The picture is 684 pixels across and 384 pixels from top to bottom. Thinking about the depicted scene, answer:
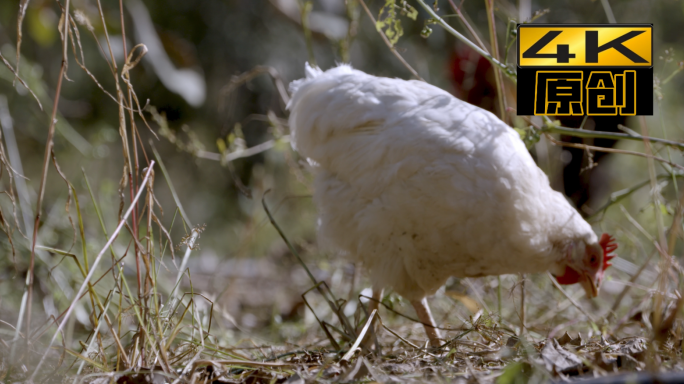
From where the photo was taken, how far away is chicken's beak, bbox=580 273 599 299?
7.20ft

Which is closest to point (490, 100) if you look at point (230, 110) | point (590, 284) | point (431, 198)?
point (590, 284)

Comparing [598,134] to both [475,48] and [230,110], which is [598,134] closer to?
[475,48]

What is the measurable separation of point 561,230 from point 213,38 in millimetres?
3615

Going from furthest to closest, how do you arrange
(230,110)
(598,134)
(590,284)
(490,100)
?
1. (490,100)
2. (230,110)
3. (590,284)
4. (598,134)

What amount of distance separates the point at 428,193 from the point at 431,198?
0.02 meters

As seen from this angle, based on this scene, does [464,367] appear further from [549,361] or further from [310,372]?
[310,372]

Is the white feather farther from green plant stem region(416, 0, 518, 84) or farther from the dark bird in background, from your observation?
the dark bird in background

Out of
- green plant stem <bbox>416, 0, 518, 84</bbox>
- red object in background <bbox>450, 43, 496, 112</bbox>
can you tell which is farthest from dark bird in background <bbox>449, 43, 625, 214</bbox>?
green plant stem <bbox>416, 0, 518, 84</bbox>

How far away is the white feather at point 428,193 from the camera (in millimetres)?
1883

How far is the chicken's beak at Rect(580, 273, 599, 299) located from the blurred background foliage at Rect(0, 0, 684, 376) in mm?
503

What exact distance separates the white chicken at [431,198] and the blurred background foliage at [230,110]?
564 mm

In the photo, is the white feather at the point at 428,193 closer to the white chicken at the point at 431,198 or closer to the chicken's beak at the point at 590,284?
the white chicken at the point at 431,198

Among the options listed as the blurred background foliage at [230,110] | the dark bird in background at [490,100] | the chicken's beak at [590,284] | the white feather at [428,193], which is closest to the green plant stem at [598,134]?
the white feather at [428,193]

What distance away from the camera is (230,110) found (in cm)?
307
